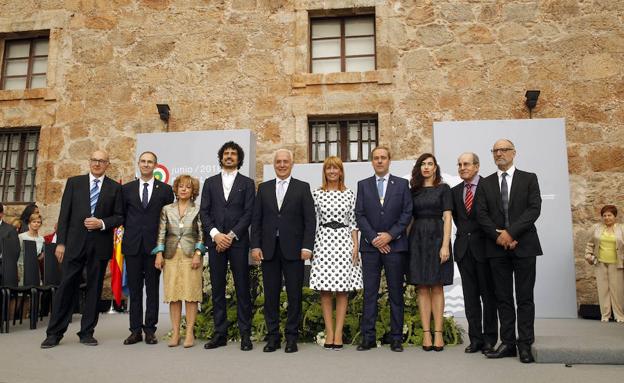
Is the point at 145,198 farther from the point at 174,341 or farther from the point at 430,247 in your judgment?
the point at 430,247

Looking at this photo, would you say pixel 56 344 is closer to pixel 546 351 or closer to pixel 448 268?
pixel 448 268

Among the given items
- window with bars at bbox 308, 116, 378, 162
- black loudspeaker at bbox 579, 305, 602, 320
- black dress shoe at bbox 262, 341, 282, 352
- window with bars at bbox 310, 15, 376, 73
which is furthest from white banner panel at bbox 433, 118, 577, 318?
black dress shoe at bbox 262, 341, 282, 352

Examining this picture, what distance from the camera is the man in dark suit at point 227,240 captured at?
428 cm

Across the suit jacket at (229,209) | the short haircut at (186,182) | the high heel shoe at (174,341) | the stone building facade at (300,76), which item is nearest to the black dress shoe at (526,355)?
the suit jacket at (229,209)

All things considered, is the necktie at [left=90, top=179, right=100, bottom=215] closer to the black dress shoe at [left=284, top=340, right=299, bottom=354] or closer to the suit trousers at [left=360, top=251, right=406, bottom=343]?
the black dress shoe at [left=284, top=340, right=299, bottom=354]

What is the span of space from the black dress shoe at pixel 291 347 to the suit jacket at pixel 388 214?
92 cm

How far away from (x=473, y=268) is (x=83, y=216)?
3.25 m

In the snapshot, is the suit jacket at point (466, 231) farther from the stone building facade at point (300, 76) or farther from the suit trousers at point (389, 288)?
the stone building facade at point (300, 76)

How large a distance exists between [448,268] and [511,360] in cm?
81

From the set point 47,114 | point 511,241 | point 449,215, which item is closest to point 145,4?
point 47,114

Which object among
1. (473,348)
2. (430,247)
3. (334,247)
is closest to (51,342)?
(334,247)

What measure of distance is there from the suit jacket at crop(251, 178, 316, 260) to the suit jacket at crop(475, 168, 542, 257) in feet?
4.35

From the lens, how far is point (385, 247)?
4.21 metres

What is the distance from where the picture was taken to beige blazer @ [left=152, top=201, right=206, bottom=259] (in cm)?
443
